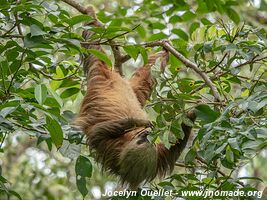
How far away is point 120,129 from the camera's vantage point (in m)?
5.28

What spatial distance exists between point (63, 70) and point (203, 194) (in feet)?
6.59

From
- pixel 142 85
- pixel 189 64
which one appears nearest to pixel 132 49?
pixel 189 64

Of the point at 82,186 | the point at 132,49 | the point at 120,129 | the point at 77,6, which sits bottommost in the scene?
the point at 82,186

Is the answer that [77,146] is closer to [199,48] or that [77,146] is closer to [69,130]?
[69,130]

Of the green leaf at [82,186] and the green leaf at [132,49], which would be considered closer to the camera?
the green leaf at [132,49]

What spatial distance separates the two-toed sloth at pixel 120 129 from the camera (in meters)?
4.93

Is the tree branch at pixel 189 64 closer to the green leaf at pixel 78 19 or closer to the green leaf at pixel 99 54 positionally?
the green leaf at pixel 99 54

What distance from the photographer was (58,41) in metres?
4.02

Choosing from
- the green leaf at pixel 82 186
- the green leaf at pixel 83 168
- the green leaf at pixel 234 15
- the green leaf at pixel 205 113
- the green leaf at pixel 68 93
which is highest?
the green leaf at pixel 234 15

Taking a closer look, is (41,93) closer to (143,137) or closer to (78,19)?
(78,19)

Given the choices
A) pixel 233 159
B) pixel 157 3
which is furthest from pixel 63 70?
pixel 233 159

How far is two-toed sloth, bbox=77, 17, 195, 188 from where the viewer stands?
4930mm

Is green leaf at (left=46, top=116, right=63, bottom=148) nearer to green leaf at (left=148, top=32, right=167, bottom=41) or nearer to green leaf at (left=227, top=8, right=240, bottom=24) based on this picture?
green leaf at (left=227, top=8, right=240, bottom=24)

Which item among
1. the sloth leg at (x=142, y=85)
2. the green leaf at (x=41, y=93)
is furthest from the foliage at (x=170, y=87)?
the sloth leg at (x=142, y=85)
